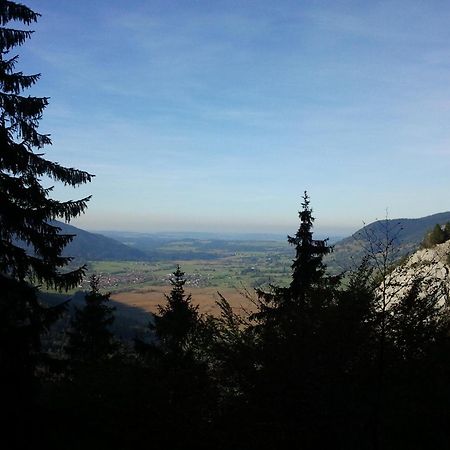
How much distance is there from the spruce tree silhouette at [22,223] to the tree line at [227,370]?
1.1 inches

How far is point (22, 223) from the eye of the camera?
9430mm

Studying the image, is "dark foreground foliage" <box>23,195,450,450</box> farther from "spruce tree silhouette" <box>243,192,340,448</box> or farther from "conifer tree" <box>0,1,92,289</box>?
"conifer tree" <box>0,1,92,289</box>

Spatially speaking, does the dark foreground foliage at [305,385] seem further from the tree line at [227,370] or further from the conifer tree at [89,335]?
the conifer tree at [89,335]

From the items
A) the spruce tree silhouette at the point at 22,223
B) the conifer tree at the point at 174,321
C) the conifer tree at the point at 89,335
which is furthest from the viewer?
the conifer tree at the point at 89,335

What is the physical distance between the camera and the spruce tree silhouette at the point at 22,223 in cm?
913

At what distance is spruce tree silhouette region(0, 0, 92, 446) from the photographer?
913cm

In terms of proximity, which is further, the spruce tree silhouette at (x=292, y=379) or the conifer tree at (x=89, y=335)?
the conifer tree at (x=89, y=335)

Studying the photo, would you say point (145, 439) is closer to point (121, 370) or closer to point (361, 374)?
point (121, 370)

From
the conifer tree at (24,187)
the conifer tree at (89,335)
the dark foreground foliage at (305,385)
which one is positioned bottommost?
the conifer tree at (89,335)

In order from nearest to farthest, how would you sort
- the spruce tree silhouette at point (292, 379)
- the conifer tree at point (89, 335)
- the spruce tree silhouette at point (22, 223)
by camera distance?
1. the spruce tree silhouette at point (292, 379)
2. the spruce tree silhouette at point (22, 223)
3. the conifer tree at point (89, 335)

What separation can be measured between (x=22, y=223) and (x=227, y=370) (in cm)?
576

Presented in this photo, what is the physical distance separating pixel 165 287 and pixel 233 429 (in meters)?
190

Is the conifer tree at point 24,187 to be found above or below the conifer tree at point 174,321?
above

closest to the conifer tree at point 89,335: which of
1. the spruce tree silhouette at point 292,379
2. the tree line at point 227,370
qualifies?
the tree line at point 227,370
